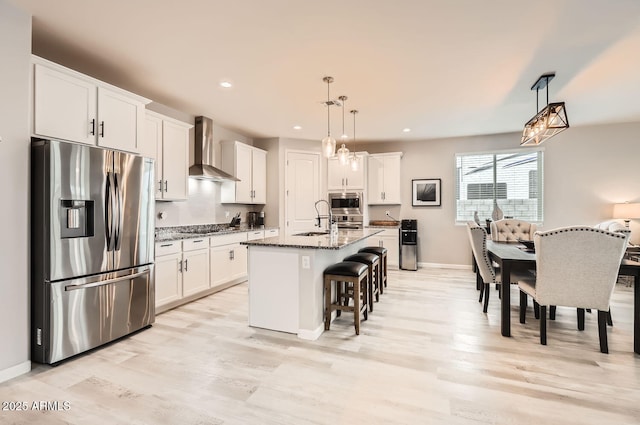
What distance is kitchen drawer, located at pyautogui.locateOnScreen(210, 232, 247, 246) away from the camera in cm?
431

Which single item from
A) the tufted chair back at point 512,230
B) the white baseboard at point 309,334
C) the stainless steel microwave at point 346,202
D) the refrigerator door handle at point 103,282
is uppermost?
the stainless steel microwave at point 346,202

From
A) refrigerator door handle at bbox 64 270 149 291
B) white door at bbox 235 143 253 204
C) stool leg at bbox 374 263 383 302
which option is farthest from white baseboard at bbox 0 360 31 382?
white door at bbox 235 143 253 204

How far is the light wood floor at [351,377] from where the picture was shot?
181cm

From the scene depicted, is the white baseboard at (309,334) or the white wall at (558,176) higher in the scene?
the white wall at (558,176)

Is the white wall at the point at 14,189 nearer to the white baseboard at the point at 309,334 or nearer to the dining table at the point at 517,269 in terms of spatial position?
the white baseboard at the point at 309,334

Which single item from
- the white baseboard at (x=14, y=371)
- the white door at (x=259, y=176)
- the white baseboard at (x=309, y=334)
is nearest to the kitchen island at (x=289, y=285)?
the white baseboard at (x=309, y=334)

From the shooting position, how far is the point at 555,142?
557 centimetres

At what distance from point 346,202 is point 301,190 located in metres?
0.96

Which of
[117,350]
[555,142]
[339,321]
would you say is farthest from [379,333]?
[555,142]

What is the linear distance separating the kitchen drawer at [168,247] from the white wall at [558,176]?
4440 mm

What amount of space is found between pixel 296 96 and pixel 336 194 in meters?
2.79

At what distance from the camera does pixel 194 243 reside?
396 centimetres

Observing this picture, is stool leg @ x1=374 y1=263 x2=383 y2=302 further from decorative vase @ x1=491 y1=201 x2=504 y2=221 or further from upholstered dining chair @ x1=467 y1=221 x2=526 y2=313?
decorative vase @ x1=491 y1=201 x2=504 y2=221

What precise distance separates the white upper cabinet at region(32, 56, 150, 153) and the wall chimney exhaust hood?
4.52ft
